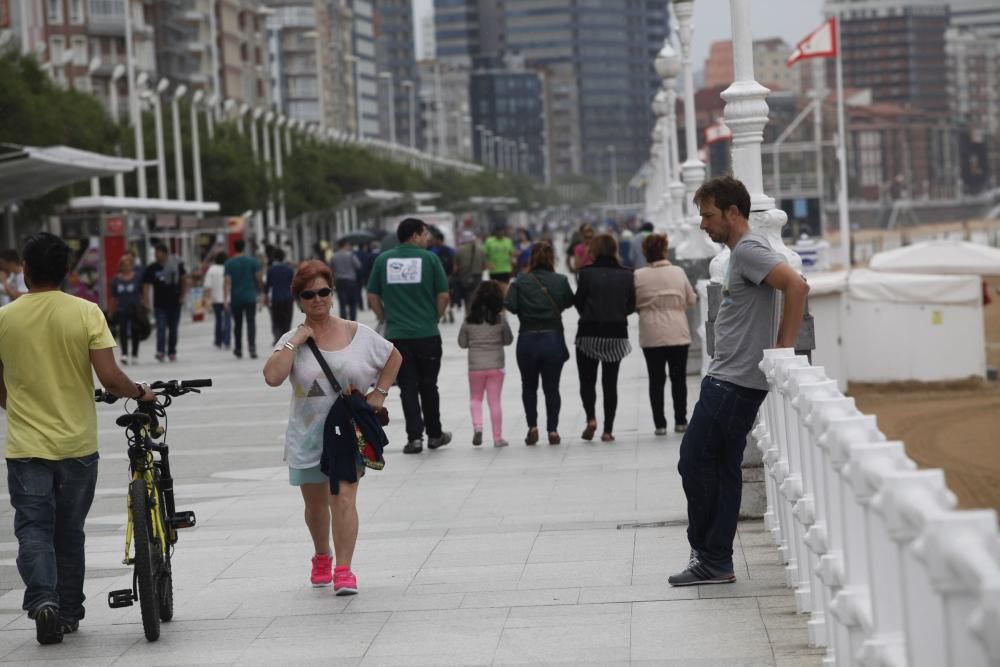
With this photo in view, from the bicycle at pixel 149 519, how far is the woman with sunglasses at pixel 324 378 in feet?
1.54

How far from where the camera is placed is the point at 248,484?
1267 centimetres

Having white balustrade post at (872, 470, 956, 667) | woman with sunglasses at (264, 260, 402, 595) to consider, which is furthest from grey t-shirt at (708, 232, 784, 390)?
white balustrade post at (872, 470, 956, 667)

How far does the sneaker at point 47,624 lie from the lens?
727 centimetres

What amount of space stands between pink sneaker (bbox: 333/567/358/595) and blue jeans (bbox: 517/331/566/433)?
20.3ft

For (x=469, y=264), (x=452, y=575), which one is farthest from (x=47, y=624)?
(x=469, y=264)

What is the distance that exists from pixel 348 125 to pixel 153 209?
464ft

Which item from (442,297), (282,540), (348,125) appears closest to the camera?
(282,540)

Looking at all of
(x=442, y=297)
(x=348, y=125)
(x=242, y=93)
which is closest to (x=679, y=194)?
(x=442, y=297)

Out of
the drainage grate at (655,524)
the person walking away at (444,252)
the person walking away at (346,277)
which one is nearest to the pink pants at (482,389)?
the drainage grate at (655,524)

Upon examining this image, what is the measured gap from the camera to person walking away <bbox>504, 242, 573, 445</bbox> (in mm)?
14203

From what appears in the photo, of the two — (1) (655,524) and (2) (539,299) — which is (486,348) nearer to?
(2) (539,299)

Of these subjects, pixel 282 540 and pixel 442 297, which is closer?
pixel 282 540

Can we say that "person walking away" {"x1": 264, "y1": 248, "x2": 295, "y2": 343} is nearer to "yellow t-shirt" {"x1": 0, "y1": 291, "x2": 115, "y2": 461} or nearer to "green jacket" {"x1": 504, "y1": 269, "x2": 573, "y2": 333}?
"green jacket" {"x1": 504, "y1": 269, "x2": 573, "y2": 333}

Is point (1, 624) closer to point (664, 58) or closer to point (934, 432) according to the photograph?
point (664, 58)
